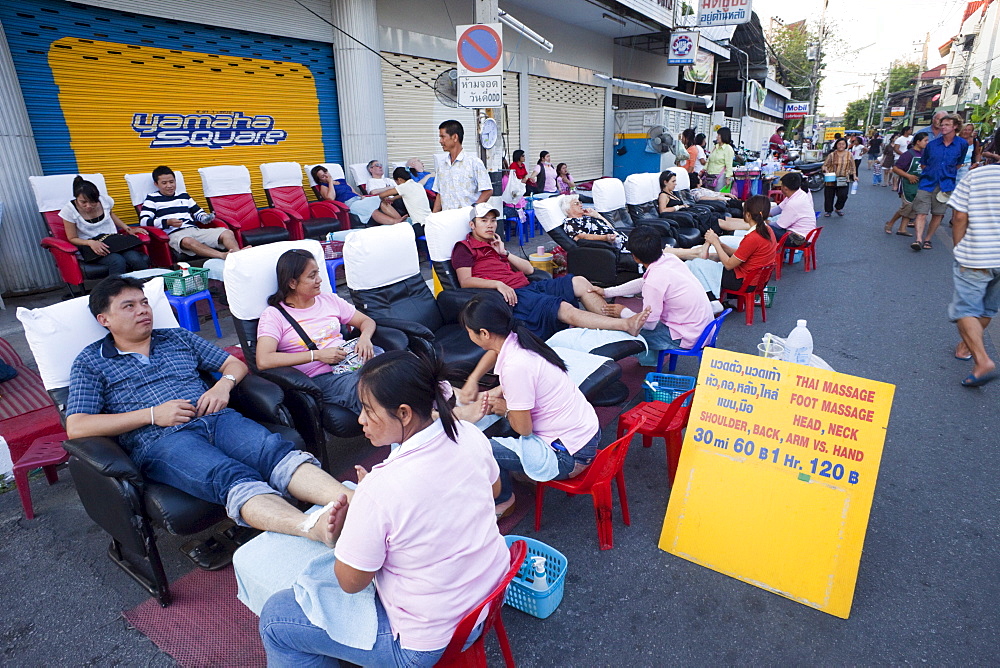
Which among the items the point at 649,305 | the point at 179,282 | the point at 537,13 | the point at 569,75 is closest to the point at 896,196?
the point at 569,75

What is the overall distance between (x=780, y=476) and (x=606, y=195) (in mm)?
5643

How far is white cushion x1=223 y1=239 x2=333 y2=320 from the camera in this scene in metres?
3.21

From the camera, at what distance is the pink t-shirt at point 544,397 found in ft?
7.48

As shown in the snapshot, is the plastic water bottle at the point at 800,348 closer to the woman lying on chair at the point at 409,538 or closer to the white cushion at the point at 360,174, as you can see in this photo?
the woman lying on chair at the point at 409,538

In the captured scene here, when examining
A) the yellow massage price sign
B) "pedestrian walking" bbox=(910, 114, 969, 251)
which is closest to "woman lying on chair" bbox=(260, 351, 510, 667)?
the yellow massage price sign

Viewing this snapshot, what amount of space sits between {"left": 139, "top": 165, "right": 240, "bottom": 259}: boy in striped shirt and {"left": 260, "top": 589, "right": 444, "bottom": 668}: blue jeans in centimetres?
Result: 556

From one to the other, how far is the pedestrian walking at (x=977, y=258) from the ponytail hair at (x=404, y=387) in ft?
13.1

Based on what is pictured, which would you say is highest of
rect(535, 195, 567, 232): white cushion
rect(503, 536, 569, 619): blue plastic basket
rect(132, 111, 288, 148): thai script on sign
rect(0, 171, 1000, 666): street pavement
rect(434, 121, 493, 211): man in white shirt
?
rect(132, 111, 288, 148): thai script on sign

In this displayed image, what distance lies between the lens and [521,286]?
488 centimetres

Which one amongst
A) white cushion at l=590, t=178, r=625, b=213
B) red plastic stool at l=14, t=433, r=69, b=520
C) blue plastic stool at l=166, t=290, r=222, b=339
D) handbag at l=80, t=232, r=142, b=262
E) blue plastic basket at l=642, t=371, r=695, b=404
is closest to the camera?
red plastic stool at l=14, t=433, r=69, b=520

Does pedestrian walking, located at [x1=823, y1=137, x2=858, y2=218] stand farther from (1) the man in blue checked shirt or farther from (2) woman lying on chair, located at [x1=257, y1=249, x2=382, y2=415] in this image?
(1) the man in blue checked shirt

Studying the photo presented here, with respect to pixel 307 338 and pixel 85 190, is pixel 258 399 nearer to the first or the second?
pixel 307 338

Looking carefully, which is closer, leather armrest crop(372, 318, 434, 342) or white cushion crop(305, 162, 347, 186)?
leather armrest crop(372, 318, 434, 342)

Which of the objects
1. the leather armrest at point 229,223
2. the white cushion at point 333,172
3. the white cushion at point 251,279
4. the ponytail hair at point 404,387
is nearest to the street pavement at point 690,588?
the ponytail hair at point 404,387
